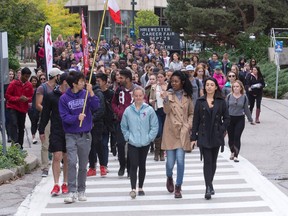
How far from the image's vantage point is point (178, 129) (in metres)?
10.6

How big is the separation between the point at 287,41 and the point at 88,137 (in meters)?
33.0

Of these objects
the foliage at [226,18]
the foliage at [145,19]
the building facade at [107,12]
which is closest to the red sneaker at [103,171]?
the foliage at [226,18]

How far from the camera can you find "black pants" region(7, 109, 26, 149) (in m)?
15.5

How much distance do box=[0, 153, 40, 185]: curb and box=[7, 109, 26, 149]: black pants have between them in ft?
3.07

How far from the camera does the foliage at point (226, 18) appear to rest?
42.1 metres

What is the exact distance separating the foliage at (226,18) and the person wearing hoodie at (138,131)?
31.7 metres

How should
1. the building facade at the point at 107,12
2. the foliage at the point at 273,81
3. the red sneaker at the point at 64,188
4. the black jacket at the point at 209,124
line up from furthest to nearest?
1. the building facade at the point at 107,12
2. the foliage at the point at 273,81
3. the red sneaker at the point at 64,188
4. the black jacket at the point at 209,124

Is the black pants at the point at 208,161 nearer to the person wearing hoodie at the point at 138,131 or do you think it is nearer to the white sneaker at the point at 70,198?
the person wearing hoodie at the point at 138,131

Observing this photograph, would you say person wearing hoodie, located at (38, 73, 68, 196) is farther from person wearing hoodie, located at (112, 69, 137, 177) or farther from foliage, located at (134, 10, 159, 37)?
foliage, located at (134, 10, 159, 37)

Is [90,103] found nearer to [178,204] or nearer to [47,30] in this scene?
[178,204]

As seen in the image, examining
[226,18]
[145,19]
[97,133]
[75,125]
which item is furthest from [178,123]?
[145,19]

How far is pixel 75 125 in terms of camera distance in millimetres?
10125

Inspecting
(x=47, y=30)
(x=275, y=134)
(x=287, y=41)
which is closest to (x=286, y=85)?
(x=287, y=41)

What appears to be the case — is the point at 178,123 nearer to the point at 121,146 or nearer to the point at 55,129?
the point at 55,129
